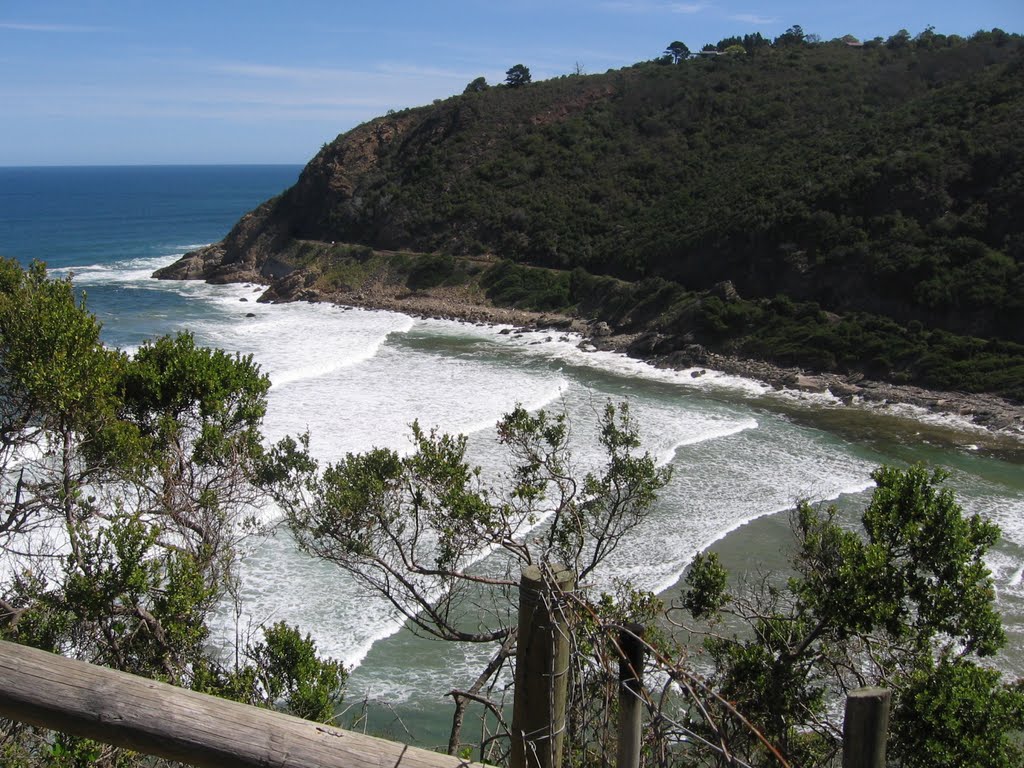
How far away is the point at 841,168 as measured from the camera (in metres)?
38.2

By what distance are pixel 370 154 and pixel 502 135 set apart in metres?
9.08

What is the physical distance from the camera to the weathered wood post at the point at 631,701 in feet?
6.17

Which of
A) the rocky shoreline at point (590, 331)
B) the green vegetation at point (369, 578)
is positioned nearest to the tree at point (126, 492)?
the green vegetation at point (369, 578)

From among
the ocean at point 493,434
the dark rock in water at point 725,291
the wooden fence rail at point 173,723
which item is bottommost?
the ocean at point 493,434

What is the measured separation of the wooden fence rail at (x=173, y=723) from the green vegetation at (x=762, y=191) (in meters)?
27.9

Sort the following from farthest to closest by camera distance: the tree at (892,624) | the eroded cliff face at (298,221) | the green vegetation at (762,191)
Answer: the eroded cliff face at (298,221), the green vegetation at (762,191), the tree at (892,624)

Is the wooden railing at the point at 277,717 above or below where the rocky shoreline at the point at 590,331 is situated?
above

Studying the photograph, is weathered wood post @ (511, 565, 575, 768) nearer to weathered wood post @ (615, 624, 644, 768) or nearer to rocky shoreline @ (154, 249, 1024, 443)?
weathered wood post @ (615, 624, 644, 768)

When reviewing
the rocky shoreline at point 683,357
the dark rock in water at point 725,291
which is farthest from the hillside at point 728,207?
the rocky shoreline at point 683,357

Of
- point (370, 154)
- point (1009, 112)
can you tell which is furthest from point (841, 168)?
point (370, 154)

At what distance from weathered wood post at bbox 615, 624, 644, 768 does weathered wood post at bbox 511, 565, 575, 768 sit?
0.45 ft

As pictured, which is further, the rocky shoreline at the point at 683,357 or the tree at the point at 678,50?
the tree at the point at 678,50

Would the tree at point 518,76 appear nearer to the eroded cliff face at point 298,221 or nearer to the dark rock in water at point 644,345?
the eroded cliff face at point 298,221

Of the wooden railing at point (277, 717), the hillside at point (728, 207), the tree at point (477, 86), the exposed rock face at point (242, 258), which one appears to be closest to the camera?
the wooden railing at point (277, 717)
